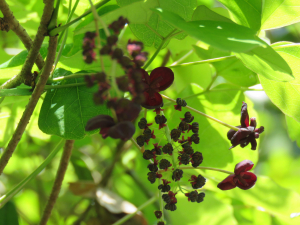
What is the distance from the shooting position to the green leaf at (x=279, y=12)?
60 cm

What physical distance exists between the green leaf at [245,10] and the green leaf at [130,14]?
16 cm

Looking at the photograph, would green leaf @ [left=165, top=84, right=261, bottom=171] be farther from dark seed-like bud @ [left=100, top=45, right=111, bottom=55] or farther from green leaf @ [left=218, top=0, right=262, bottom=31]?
dark seed-like bud @ [left=100, top=45, right=111, bottom=55]

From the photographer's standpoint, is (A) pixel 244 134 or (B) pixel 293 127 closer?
(A) pixel 244 134

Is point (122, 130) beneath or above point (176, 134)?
beneath

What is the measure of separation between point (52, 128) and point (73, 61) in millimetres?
185

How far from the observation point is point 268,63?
0.50m

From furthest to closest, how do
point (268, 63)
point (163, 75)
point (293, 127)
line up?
1. point (293, 127)
2. point (163, 75)
3. point (268, 63)

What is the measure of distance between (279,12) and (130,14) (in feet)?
1.09

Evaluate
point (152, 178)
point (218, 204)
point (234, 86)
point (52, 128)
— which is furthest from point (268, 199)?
point (52, 128)

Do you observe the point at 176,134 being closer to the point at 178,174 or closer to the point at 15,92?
the point at 178,174

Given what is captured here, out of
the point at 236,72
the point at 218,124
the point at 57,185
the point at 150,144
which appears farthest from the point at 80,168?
the point at 236,72

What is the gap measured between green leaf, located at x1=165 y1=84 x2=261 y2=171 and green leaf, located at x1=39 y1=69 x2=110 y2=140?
340 millimetres

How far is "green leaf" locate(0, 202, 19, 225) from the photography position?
2.71 feet

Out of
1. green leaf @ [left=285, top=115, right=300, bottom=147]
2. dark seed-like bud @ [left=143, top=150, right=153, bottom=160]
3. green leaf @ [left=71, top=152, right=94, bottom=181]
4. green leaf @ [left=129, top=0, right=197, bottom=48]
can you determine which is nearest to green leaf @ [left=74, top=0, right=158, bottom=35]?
green leaf @ [left=129, top=0, right=197, bottom=48]
